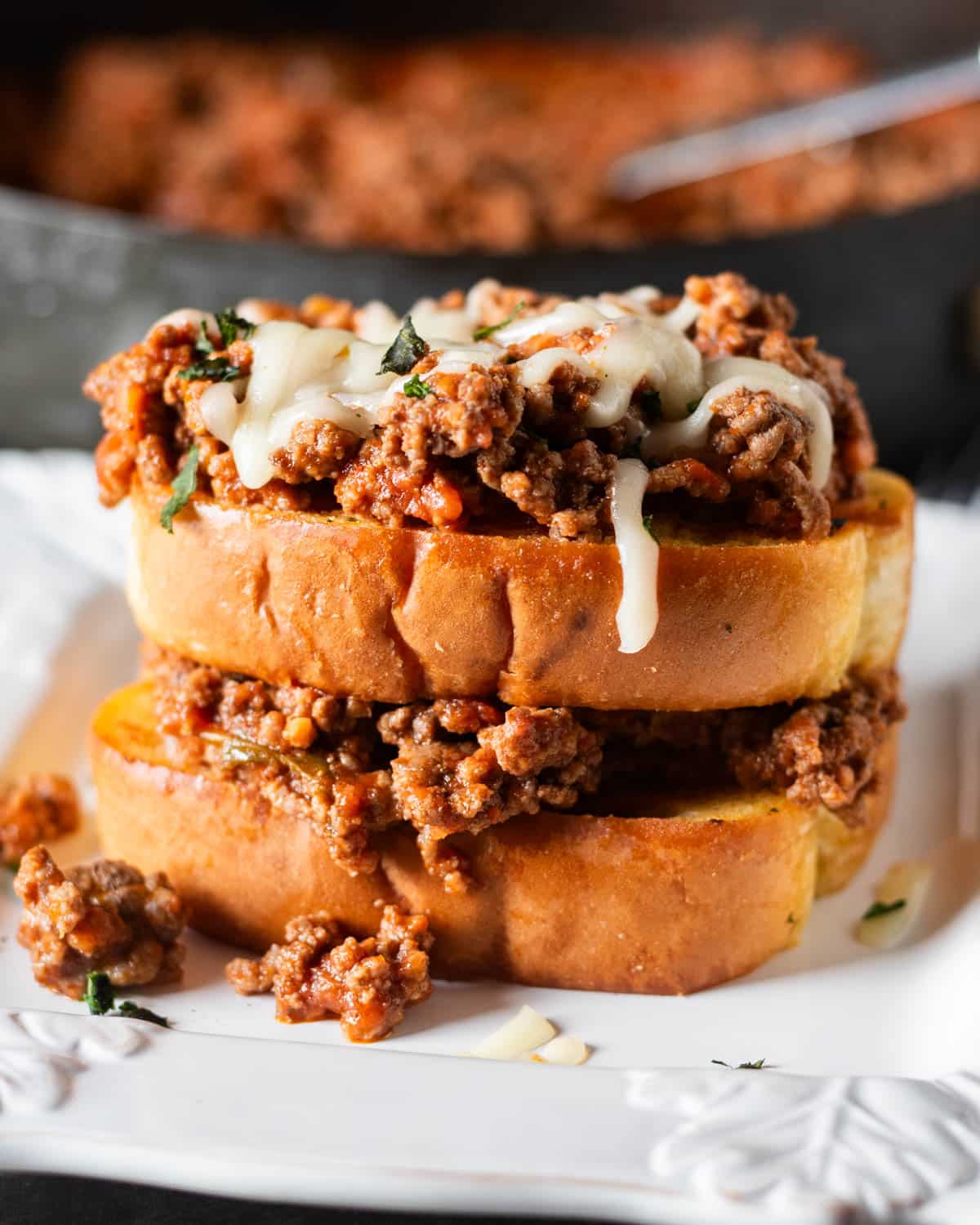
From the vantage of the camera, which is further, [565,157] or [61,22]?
[61,22]

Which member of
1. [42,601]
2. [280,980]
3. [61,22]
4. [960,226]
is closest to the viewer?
[280,980]

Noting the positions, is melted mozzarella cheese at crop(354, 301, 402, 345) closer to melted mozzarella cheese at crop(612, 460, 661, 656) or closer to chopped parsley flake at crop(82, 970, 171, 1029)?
melted mozzarella cheese at crop(612, 460, 661, 656)

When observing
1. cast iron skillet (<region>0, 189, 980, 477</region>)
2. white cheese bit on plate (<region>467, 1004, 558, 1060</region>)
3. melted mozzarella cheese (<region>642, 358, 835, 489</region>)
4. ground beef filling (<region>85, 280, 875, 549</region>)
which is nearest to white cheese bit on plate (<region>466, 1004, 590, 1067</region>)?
white cheese bit on plate (<region>467, 1004, 558, 1060</region>)

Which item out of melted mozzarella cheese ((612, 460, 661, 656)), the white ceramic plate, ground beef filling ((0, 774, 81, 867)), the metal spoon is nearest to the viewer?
the white ceramic plate

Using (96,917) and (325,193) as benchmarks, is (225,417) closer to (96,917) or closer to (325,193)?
(96,917)

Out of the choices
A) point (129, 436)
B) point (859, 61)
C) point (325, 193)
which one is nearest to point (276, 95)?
point (325, 193)

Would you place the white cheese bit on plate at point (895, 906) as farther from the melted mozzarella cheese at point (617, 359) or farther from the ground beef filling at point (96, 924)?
the ground beef filling at point (96, 924)

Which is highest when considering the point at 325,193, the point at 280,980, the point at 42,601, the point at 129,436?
the point at 325,193
